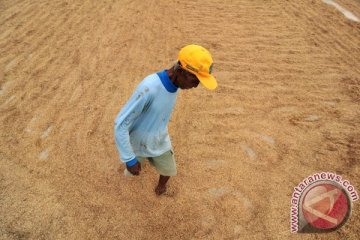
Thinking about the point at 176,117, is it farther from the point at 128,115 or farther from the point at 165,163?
the point at 128,115

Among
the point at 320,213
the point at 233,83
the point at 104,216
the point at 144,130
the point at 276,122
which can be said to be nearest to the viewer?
the point at 144,130

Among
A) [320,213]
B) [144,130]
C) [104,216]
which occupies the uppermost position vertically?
[144,130]

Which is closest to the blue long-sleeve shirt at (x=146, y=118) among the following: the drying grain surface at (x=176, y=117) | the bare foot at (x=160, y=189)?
the bare foot at (x=160, y=189)

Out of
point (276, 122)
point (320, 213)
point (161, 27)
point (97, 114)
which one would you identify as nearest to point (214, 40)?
point (161, 27)

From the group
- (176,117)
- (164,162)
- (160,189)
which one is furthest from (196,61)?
(176,117)

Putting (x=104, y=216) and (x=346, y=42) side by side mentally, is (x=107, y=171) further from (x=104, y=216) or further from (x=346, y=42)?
(x=346, y=42)

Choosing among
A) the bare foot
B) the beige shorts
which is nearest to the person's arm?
the beige shorts

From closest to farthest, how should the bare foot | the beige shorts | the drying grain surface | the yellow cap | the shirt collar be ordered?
1. the yellow cap
2. the shirt collar
3. the beige shorts
4. the drying grain surface
5. the bare foot

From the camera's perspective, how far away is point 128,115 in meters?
2.32

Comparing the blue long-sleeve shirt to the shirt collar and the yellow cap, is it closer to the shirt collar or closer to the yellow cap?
the shirt collar

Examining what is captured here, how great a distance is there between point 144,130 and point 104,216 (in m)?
1.12

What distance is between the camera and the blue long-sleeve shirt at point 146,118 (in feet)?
7.59

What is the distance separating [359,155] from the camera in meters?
4.06

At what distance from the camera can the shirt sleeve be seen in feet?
7.52
